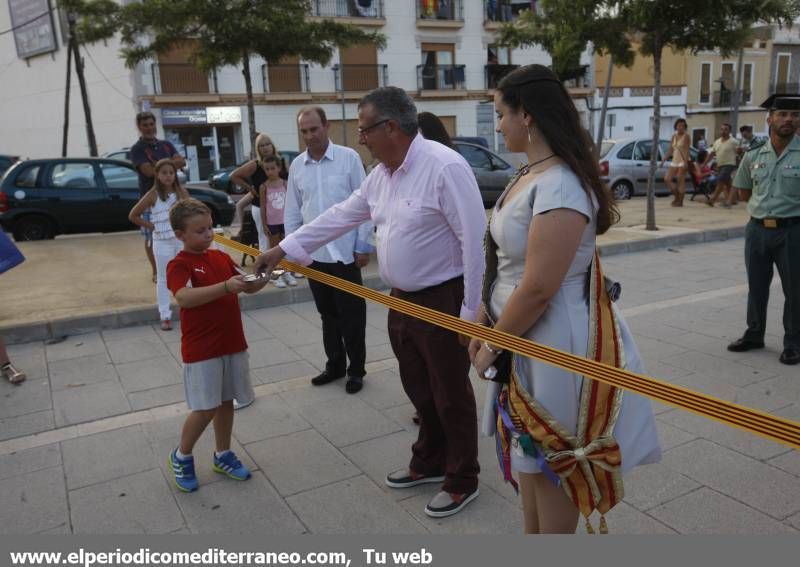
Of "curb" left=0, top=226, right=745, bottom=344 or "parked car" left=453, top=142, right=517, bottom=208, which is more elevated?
"parked car" left=453, top=142, right=517, bottom=208

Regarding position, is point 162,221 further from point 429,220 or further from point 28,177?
point 28,177

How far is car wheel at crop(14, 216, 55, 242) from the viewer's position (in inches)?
421

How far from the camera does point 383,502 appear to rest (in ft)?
10.3

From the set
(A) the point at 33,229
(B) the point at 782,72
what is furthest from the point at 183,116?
(B) the point at 782,72

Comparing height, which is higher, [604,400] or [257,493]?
[604,400]

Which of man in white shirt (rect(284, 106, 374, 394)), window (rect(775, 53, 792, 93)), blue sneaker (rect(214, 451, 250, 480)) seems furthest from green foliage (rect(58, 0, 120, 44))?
window (rect(775, 53, 792, 93))

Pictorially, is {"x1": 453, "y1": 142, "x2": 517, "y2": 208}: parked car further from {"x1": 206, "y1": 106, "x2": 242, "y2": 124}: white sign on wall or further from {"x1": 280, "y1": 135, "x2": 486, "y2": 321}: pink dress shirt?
{"x1": 206, "y1": 106, "x2": 242, "y2": 124}: white sign on wall

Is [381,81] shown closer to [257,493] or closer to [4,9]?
[4,9]

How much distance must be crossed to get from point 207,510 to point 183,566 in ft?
1.53

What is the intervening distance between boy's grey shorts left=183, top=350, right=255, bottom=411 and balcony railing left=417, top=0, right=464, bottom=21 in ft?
98.8

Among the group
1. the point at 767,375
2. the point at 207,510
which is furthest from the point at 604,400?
the point at 767,375

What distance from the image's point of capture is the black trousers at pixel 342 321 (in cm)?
446

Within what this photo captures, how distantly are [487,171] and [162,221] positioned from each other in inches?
358

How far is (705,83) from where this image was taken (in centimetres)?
3616
